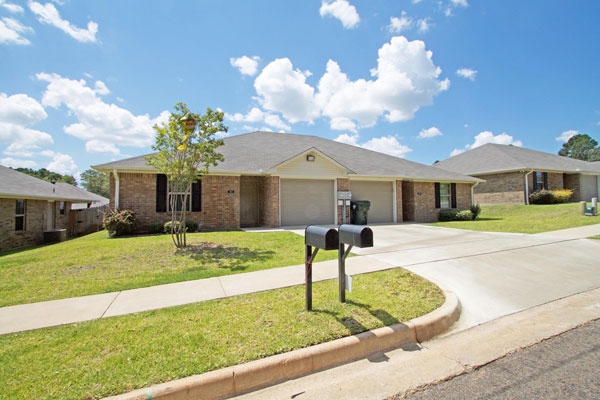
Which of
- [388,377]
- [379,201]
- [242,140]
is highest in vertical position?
[242,140]

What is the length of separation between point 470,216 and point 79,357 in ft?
65.3

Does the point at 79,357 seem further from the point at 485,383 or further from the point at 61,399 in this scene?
the point at 485,383

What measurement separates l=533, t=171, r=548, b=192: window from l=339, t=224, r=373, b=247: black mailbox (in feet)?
85.4

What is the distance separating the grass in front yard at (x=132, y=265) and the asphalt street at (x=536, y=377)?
4.44 m

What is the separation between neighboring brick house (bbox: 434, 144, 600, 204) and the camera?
22.7 meters

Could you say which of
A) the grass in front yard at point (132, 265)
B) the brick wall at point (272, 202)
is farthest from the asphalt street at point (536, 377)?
→ the brick wall at point (272, 202)

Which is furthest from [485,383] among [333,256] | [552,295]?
[333,256]

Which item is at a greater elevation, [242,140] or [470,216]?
[242,140]

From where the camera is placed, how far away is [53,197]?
18.3 m

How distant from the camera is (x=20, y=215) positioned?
1588 centimetres

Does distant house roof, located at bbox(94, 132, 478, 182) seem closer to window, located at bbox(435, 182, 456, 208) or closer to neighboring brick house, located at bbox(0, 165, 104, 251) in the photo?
window, located at bbox(435, 182, 456, 208)

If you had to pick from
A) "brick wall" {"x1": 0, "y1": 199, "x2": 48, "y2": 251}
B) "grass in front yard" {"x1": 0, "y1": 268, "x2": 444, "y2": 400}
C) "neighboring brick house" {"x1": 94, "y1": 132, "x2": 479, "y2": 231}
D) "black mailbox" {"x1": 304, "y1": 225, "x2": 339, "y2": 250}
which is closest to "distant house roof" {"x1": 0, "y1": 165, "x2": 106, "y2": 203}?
"brick wall" {"x1": 0, "y1": 199, "x2": 48, "y2": 251}

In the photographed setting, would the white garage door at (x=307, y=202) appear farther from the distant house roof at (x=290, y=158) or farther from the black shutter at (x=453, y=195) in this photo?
the black shutter at (x=453, y=195)

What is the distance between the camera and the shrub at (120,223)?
466 inches
